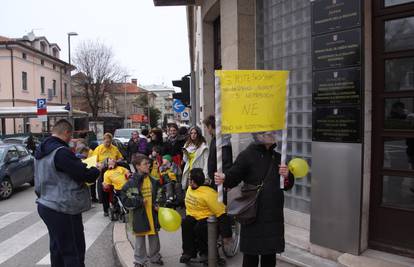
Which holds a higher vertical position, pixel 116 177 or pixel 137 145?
pixel 137 145

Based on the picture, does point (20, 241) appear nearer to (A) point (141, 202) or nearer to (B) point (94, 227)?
(B) point (94, 227)

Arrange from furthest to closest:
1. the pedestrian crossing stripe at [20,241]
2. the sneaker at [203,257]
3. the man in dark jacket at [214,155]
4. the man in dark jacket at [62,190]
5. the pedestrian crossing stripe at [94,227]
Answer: the pedestrian crossing stripe at [94,227] < the pedestrian crossing stripe at [20,241] < the sneaker at [203,257] < the man in dark jacket at [214,155] < the man in dark jacket at [62,190]

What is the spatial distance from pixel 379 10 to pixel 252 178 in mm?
2345

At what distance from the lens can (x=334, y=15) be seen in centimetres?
460

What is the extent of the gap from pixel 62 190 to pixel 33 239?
3.69m

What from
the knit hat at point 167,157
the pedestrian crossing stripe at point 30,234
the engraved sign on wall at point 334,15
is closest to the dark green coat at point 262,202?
the engraved sign on wall at point 334,15

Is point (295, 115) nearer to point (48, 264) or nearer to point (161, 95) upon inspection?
point (48, 264)

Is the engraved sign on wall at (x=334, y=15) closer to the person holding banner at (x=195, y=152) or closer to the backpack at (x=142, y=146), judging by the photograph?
the person holding banner at (x=195, y=152)

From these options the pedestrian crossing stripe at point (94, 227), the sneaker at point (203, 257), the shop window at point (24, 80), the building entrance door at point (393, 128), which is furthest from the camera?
the shop window at point (24, 80)

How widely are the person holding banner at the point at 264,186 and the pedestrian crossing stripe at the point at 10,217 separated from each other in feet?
21.1

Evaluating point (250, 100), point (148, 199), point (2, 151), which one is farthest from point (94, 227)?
point (2, 151)

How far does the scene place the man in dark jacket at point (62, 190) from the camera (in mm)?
4266

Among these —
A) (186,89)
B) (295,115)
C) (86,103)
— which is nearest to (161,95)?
(86,103)

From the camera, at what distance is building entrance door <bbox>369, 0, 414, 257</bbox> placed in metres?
4.38
